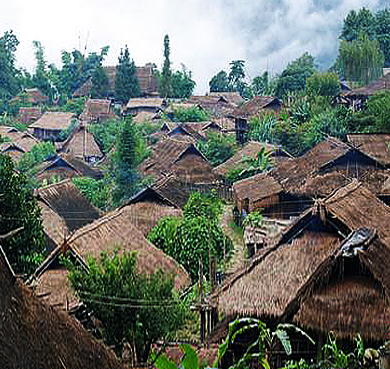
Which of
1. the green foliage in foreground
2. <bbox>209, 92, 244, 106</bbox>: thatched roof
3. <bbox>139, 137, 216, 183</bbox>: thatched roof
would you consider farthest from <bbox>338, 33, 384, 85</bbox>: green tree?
the green foliage in foreground

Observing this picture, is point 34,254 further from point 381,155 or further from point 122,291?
point 381,155

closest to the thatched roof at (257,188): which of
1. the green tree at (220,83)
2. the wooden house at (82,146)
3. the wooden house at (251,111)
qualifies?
the wooden house at (251,111)

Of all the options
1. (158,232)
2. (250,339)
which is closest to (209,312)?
(250,339)

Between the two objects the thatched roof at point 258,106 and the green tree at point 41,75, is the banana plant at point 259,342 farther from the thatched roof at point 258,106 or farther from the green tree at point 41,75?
the green tree at point 41,75

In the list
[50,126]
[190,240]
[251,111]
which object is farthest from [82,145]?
[190,240]

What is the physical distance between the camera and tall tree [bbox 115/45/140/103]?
46.8 metres

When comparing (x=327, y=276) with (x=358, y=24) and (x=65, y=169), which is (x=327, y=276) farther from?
(x=358, y=24)

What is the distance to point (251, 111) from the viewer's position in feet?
115

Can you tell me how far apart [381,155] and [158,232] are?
9009 mm

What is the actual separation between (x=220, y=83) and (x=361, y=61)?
23510 mm

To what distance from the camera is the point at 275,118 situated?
32500 mm

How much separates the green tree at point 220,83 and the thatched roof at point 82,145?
934 inches

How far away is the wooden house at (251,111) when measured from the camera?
34.5 meters

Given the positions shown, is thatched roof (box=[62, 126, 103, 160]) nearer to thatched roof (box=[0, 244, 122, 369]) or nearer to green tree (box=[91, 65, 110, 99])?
green tree (box=[91, 65, 110, 99])
